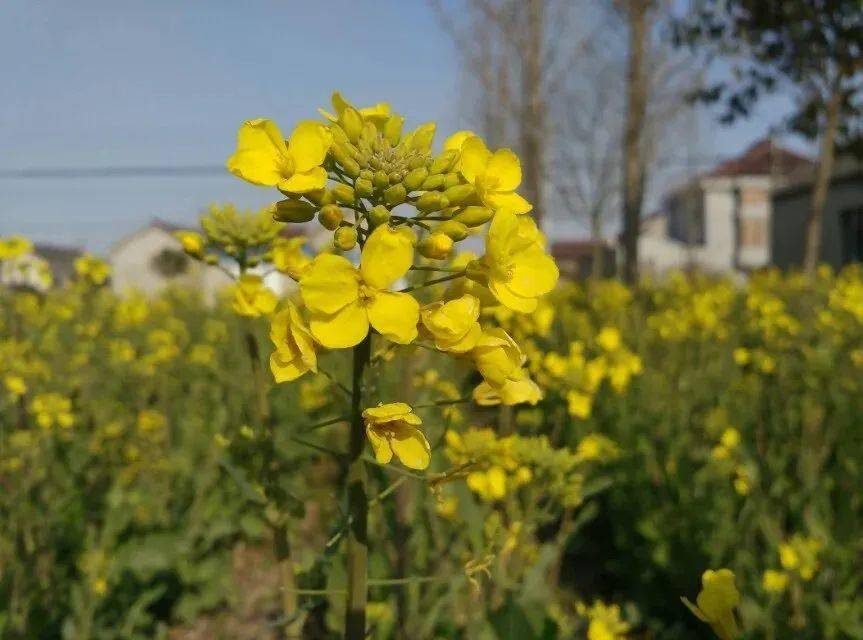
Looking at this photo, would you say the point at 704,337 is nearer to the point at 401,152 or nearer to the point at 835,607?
the point at 835,607

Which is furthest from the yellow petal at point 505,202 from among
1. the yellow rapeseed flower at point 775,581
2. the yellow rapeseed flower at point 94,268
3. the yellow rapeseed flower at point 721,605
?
the yellow rapeseed flower at point 94,268

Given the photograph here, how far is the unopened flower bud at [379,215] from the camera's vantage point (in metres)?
0.97

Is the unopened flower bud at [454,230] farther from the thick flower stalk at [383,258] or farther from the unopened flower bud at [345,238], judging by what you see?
the unopened flower bud at [345,238]

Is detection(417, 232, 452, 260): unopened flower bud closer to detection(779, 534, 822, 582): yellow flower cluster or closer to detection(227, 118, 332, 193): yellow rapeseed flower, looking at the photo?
detection(227, 118, 332, 193): yellow rapeseed flower

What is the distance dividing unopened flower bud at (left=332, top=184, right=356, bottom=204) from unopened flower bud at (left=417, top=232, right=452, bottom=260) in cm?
11

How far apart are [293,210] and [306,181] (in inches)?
2.4

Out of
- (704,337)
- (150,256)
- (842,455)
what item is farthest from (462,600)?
(150,256)

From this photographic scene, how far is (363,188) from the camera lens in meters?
0.99

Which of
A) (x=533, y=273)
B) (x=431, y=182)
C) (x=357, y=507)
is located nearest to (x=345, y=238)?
(x=431, y=182)

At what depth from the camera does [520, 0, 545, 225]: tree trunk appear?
52.4ft

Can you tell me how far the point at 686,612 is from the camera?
9.92 ft

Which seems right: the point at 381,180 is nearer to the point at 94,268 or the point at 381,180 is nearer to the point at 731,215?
the point at 94,268

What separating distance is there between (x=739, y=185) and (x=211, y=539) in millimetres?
37652

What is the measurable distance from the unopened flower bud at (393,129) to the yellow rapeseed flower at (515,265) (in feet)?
0.70
